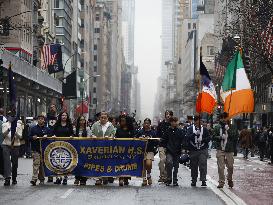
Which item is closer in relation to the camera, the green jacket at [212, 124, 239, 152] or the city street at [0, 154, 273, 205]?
the city street at [0, 154, 273, 205]

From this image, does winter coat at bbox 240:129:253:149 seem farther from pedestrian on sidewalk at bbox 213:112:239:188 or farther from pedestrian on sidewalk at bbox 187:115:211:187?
pedestrian on sidewalk at bbox 213:112:239:188

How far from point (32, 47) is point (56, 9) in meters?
27.9

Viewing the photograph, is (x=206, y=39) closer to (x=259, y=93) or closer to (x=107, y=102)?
(x=107, y=102)

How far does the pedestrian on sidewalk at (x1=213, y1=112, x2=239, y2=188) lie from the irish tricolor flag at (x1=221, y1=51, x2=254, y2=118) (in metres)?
0.32

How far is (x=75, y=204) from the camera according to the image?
14367 mm

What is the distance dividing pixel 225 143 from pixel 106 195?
160 inches

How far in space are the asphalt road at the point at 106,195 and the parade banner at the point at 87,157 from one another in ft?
1.19

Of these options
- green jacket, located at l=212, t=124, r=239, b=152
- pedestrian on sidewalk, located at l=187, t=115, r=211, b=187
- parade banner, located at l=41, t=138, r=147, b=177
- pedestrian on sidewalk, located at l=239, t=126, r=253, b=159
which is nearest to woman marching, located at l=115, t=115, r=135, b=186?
parade banner, located at l=41, t=138, r=147, b=177

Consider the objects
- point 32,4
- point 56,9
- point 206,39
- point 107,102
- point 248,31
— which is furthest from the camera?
point 107,102

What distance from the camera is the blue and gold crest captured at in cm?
1931

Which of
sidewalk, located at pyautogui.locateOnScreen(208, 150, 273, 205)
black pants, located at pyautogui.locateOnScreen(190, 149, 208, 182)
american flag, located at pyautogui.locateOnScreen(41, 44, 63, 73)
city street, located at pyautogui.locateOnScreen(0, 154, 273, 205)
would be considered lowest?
sidewalk, located at pyautogui.locateOnScreen(208, 150, 273, 205)

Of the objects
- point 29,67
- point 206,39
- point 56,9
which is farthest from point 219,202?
point 206,39

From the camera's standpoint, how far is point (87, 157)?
1944cm

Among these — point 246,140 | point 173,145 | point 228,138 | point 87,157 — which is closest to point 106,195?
point 87,157
